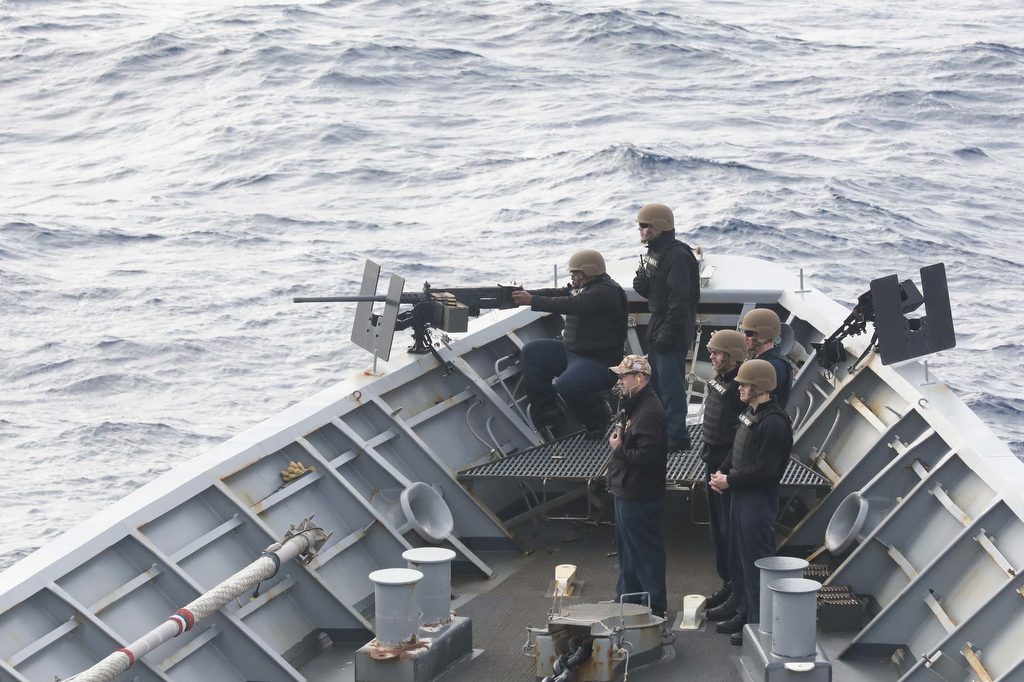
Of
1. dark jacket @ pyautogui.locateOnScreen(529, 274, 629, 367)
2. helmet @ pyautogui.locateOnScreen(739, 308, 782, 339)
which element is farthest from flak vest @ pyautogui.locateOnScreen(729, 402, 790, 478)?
dark jacket @ pyautogui.locateOnScreen(529, 274, 629, 367)

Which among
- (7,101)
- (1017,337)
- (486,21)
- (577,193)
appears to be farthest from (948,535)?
(486,21)

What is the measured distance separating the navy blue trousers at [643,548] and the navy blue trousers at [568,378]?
204 cm

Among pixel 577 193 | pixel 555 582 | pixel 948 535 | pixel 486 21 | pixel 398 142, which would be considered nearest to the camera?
pixel 948 535

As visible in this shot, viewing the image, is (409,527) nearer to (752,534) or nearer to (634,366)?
(634,366)

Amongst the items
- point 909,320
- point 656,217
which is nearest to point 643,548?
point 656,217

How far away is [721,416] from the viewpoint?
6992 millimetres

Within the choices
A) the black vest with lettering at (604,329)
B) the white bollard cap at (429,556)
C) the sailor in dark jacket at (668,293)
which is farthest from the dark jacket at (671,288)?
the white bollard cap at (429,556)

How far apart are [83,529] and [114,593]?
37 centimetres

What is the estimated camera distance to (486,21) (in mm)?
50031

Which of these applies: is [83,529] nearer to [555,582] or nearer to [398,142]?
[555,582]

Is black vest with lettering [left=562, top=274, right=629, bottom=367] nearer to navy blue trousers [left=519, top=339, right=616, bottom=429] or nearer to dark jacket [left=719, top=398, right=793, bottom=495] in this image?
navy blue trousers [left=519, top=339, right=616, bottom=429]

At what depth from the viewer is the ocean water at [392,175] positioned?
20.7m

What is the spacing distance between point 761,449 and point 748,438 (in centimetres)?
11

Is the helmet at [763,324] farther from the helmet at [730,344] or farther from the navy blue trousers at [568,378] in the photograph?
the navy blue trousers at [568,378]
